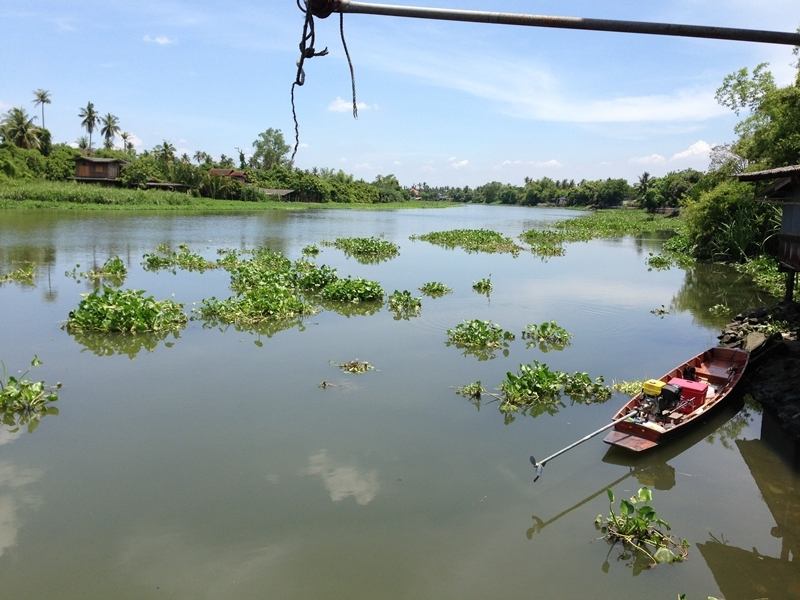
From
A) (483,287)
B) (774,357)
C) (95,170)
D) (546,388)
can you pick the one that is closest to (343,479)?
(546,388)

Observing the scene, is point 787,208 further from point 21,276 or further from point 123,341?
point 21,276

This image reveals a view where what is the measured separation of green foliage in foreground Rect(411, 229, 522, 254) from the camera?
33.9 metres

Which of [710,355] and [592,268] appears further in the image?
[592,268]

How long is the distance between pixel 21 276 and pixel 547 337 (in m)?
16.8

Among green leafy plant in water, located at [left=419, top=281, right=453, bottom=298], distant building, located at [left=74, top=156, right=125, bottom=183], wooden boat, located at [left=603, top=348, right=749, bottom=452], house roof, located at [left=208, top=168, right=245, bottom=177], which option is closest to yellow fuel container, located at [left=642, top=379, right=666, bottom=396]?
wooden boat, located at [left=603, top=348, right=749, bottom=452]

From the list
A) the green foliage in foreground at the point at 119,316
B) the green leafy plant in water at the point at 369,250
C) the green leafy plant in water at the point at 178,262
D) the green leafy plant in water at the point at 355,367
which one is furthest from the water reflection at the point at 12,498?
the green leafy plant in water at the point at 369,250

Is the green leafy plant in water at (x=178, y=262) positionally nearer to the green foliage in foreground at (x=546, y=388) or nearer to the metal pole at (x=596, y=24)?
the green foliage in foreground at (x=546, y=388)

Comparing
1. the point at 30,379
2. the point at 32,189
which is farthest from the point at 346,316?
the point at 32,189

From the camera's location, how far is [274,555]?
5.66 m

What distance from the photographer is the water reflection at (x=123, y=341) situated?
11.9 metres

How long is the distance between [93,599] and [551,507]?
479 centimetres

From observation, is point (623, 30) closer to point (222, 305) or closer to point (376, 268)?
point (222, 305)

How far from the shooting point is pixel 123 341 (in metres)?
12.5

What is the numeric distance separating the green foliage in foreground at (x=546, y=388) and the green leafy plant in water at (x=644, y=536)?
138 inches
